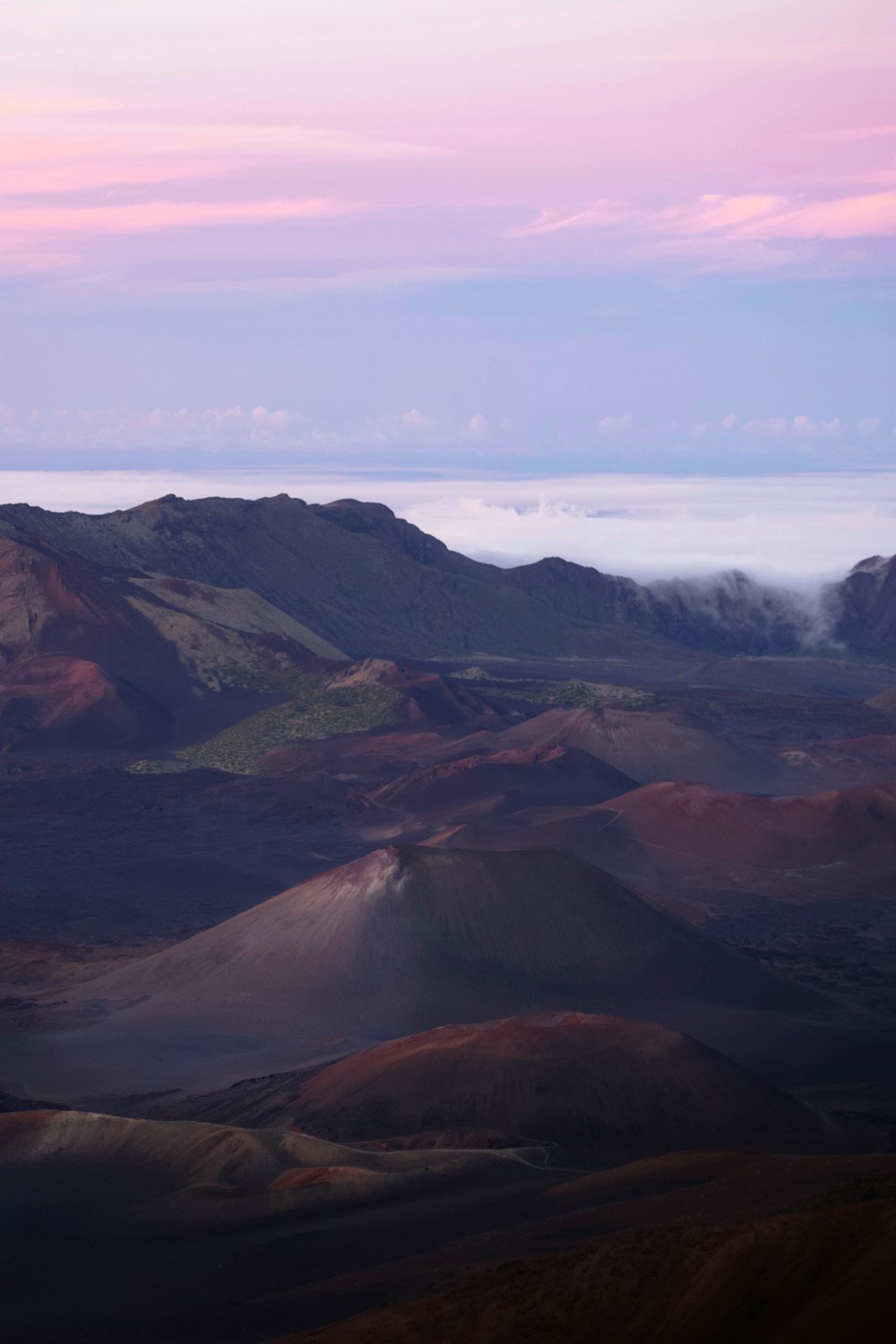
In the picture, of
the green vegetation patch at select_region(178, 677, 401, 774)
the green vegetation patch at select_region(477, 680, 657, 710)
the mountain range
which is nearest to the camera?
the green vegetation patch at select_region(178, 677, 401, 774)

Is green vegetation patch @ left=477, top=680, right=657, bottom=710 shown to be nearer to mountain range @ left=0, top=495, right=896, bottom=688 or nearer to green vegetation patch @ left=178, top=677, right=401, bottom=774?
green vegetation patch @ left=178, top=677, right=401, bottom=774

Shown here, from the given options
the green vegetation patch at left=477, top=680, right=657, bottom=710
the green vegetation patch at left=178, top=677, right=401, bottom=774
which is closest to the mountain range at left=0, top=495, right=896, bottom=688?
the green vegetation patch at left=477, top=680, right=657, bottom=710

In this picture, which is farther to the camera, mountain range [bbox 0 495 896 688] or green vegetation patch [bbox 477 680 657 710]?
mountain range [bbox 0 495 896 688]

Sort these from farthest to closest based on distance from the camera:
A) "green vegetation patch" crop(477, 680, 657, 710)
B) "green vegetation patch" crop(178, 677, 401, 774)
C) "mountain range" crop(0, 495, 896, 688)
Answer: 1. "mountain range" crop(0, 495, 896, 688)
2. "green vegetation patch" crop(477, 680, 657, 710)
3. "green vegetation patch" crop(178, 677, 401, 774)

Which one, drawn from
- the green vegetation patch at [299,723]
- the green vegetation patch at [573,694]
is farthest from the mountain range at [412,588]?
the green vegetation patch at [299,723]

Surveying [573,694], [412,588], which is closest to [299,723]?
[573,694]

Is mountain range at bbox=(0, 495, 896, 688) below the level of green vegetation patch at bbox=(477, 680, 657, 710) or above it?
above

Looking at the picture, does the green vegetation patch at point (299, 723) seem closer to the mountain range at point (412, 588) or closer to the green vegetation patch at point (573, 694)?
the green vegetation patch at point (573, 694)

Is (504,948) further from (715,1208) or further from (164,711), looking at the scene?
(164,711)
